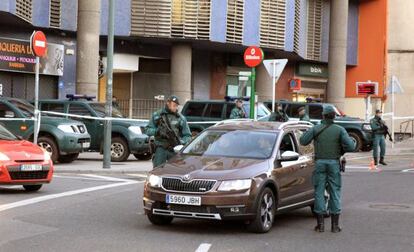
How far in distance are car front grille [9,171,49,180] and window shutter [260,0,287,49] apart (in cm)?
2151

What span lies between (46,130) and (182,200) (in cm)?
1029

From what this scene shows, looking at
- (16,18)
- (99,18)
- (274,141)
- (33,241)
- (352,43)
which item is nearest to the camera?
(33,241)

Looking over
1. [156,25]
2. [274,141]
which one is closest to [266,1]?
[156,25]

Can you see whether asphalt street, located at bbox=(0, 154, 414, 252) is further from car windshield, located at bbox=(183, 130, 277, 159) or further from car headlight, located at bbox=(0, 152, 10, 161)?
car windshield, located at bbox=(183, 130, 277, 159)

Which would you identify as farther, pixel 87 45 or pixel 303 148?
pixel 87 45

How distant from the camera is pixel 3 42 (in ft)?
84.4

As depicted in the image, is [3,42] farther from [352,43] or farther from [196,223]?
[352,43]

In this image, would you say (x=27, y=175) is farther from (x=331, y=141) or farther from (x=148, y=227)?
(x=331, y=141)

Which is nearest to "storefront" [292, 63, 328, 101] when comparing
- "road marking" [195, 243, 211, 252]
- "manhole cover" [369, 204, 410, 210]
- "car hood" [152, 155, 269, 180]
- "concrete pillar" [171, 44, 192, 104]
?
"concrete pillar" [171, 44, 192, 104]

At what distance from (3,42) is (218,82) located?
12519 millimetres

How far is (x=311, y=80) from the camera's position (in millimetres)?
41594

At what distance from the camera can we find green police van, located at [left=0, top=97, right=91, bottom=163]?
1797 cm

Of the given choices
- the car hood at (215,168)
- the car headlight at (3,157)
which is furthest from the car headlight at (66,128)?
the car hood at (215,168)

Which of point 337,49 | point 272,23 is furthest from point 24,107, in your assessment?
point 337,49
